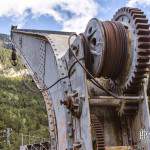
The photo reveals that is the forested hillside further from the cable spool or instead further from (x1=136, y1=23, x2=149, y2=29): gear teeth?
(x1=136, y1=23, x2=149, y2=29): gear teeth

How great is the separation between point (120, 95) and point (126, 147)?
69 cm

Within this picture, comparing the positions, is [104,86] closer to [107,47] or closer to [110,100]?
[110,100]

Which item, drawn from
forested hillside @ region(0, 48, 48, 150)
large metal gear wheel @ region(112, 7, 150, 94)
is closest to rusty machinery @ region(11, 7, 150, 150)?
large metal gear wheel @ region(112, 7, 150, 94)

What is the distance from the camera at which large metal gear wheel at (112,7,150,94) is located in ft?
17.6

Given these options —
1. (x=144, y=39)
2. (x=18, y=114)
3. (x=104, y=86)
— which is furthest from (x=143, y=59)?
(x=18, y=114)

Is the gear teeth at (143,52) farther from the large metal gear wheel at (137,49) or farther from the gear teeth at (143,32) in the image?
the gear teeth at (143,32)

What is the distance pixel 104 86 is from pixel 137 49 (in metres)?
0.80

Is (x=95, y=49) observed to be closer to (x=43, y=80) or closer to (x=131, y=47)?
(x=131, y=47)

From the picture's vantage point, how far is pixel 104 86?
595 centimetres

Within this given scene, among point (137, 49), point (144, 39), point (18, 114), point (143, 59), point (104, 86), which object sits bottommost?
point (104, 86)

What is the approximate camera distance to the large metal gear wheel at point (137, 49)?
5.36 metres

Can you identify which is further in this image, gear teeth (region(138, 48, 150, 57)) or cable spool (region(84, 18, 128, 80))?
cable spool (region(84, 18, 128, 80))

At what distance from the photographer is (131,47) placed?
5523 mm

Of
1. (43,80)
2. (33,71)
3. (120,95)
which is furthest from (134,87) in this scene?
(33,71)
